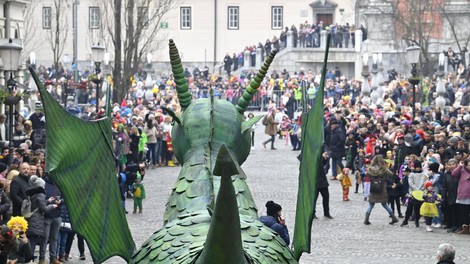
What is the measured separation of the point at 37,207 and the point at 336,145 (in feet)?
51.2

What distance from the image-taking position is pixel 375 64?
1956 inches

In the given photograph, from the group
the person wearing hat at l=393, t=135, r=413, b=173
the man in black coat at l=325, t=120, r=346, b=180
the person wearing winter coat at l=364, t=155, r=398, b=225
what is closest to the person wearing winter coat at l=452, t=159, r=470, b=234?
the person wearing winter coat at l=364, t=155, r=398, b=225

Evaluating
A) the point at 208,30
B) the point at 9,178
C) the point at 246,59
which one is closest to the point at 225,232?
the point at 9,178

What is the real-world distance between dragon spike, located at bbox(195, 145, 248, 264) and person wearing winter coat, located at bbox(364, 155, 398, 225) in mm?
16505

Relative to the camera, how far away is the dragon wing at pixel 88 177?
7023mm

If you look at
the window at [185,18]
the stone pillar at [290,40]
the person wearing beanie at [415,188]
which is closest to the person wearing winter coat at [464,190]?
the person wearing beanie at [415,188]

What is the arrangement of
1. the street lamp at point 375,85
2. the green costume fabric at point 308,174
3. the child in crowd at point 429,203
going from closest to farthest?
the green costume fabric at point 308,174
the child in crowd at point 429,203
the street lamp at point 375,85

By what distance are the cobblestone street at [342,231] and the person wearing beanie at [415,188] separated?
0.76ft

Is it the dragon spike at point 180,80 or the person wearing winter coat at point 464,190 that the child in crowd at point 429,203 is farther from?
the dragon spike at point 180,80

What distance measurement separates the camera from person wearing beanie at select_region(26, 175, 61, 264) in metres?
15.9

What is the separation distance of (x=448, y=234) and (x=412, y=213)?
2.04 m

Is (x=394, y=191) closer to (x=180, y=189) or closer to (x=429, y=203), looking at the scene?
(x=429, y=203)

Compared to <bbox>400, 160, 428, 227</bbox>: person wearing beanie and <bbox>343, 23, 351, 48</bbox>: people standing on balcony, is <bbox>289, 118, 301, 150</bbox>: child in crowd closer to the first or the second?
<bbox>400, 160, 428, 227</bbox>: person wearing beanie

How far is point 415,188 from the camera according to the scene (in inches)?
874
